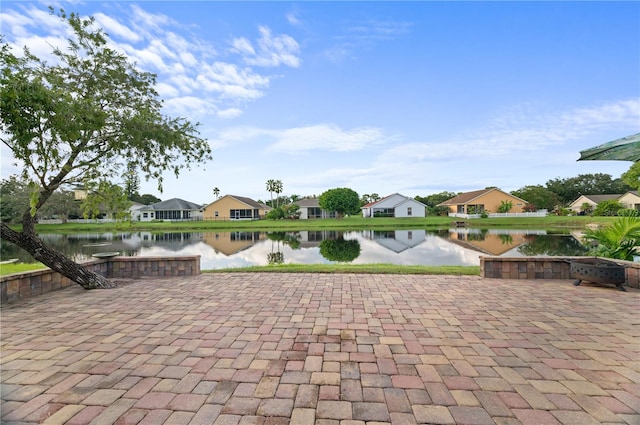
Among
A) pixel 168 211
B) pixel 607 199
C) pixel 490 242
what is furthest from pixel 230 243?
pixel 607 199

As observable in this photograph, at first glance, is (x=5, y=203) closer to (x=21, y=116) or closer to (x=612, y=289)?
(x=21, y=116)

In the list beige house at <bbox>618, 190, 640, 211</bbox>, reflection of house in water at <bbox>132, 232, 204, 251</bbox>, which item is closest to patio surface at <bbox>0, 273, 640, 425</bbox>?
reflection of house in water at <bbox>132, 232, 204, 251</bbox>

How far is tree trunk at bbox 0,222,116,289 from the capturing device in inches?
173

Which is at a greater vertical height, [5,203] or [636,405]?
[5,203]

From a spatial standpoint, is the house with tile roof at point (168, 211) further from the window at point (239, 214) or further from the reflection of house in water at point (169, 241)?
the reflection of house in water at point (169, 241)

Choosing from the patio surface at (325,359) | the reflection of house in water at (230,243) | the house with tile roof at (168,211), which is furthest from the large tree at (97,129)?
the house with tile roof at (168,211)

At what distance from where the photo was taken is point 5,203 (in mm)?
30125

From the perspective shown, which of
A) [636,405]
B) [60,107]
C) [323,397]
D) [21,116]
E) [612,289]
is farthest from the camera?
[612,289]

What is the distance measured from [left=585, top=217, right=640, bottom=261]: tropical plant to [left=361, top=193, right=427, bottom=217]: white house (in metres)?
34.4

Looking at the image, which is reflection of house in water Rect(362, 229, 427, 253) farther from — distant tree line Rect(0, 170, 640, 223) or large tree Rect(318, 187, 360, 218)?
large tree Rect(318, 187, 360, 218)

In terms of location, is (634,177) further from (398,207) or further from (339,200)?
(339,200)

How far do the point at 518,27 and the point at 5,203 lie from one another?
45964 millimetres

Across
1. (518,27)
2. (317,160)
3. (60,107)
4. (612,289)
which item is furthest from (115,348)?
(317,160)

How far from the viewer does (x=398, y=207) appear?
40594mm
